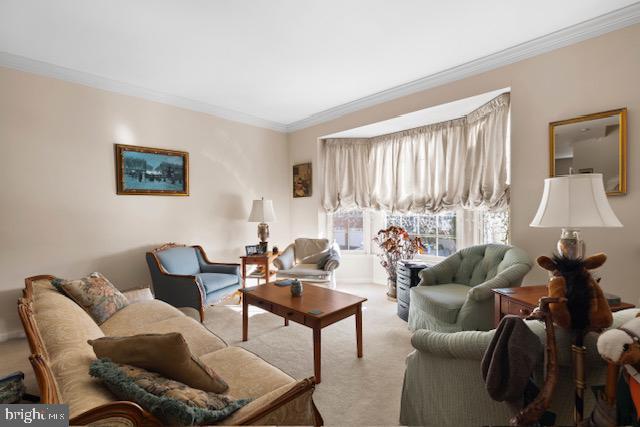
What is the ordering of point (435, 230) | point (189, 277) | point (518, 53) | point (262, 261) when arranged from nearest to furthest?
point (518, 53), point (189, 277), point (262, 261), point (435, 230)

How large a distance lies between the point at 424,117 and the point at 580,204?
255cm

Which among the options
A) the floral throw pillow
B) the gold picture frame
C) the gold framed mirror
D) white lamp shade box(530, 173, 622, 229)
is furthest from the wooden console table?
the gold picture frame

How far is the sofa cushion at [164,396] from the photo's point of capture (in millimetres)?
968

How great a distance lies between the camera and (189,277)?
3340 millimetres

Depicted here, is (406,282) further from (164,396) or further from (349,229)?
(164,396)

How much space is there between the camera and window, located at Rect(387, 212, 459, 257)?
171 inches

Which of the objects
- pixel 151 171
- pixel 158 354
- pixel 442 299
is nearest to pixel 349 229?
pixel 442 299

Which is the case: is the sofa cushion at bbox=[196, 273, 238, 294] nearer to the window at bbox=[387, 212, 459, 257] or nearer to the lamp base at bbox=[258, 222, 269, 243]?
the lamp base at bbox=[258, 222, 269, 243]

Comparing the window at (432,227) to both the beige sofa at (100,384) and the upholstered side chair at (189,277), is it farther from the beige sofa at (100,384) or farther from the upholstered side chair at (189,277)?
the beige sofa at (100,384)

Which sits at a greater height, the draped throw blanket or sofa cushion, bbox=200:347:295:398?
the draped throw blanket

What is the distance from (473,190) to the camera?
3.76 metres

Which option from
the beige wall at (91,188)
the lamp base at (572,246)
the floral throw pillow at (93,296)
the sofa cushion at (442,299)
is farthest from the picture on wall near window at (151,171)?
the lamp base at (572,246)

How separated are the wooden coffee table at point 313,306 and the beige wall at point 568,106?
1888 mm

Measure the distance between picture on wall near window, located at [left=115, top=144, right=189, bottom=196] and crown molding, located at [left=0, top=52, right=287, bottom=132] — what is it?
69cm
